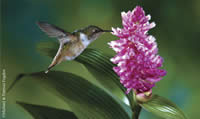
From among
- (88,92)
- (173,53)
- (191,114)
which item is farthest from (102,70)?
(191,114)

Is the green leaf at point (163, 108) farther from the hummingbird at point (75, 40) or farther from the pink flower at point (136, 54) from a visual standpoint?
the hummingbird at point (75, 40)

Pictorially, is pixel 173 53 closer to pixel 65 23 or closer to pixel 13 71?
pixel 65 23

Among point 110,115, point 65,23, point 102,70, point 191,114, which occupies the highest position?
point 65,23

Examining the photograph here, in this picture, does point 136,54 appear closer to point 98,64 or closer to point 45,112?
point 98,64

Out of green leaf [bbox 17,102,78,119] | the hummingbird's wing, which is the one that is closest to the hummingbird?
the hummingbird's wing

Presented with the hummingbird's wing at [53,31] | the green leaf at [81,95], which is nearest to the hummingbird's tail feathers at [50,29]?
the hummingbird's wing at [53,31]

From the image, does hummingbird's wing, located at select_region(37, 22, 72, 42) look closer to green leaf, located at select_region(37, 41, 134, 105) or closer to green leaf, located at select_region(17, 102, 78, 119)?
green leaf, located at select_region(37, 41, 134, 105)

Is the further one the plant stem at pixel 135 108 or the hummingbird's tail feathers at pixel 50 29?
the plant stem at pixel 135 108
